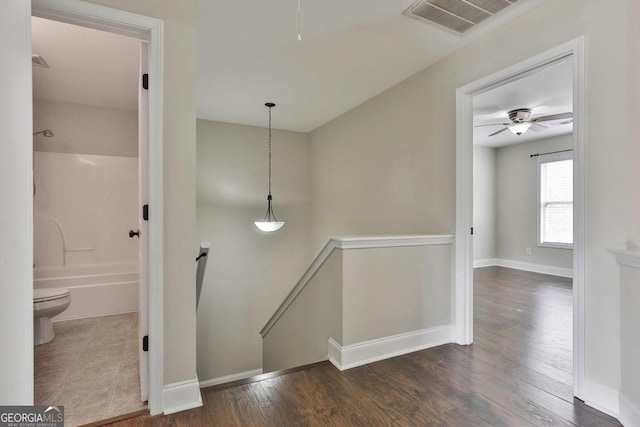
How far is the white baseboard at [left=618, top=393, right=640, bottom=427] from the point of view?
1.55 meters

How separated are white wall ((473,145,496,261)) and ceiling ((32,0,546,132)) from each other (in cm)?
390

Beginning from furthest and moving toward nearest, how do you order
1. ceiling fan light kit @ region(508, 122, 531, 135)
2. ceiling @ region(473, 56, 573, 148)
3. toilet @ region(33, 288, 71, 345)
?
ceiling fan light kit @ region(508, 122, 531, 135) → ceiling @ region(473, 56, 573, 148) → toilet @ region(33, 288, 71, 345)

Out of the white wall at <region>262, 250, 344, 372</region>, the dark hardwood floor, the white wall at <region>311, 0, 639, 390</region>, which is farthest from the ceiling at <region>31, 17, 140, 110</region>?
the dark hardwood floor

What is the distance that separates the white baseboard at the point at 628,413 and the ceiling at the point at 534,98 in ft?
7.60

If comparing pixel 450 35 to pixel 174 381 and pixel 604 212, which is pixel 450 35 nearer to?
pixel 604 212

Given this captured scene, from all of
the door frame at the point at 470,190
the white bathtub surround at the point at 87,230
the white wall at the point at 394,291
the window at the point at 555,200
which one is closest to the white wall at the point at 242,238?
the white bathtub surround at the point at 87,230

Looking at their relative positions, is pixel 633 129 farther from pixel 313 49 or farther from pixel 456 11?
pixel 313 49

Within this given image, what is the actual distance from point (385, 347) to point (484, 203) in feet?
17.5

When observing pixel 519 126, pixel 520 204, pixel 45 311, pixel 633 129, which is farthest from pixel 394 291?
pixel 520 204

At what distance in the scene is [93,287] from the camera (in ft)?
11.8

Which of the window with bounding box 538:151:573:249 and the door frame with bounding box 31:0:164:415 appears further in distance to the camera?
the window with bounding box 538:151:573:249

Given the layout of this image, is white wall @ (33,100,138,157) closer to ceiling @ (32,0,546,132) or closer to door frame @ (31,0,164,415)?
ceiling @ (32,0,546,132)

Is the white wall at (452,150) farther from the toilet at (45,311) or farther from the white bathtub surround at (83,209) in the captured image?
the toilet at (45,311)

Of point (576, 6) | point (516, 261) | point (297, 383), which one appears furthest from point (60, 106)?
point (516, 261)
